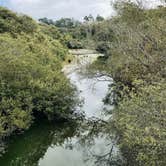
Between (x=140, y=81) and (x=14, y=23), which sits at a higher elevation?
(x=14, y=23)

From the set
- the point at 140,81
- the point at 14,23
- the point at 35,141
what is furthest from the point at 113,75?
the point at 14,23

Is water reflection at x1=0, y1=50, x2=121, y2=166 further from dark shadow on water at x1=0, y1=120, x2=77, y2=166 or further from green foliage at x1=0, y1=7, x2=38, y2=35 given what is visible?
green foliage at x1=0, y1=7, x2=38, y2=35

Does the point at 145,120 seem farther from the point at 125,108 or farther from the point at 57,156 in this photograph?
the point at 57,156

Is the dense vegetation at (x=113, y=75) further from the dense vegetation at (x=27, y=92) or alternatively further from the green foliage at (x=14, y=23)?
the green foliage at (x=14, y=23)

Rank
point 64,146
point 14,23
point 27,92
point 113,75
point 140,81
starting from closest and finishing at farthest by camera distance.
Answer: point 140,81
point 64,146
point 27,92
point 113,75
point 14,23

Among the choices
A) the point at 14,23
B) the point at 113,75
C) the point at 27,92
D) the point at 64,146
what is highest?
the point at 14,23

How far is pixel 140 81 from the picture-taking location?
53.1ft

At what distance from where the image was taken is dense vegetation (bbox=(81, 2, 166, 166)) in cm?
1298

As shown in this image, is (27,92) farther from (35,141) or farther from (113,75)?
(113,75)

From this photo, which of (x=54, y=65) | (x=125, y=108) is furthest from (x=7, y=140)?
(x=54, y=65)

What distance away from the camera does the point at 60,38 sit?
7225 centimetres

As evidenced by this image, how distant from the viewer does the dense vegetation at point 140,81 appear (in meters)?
13.0

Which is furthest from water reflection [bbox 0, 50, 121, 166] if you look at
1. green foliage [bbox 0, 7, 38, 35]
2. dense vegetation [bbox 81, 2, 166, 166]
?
green foliage [bbox 0, 7, 38, 35]

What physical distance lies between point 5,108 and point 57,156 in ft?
14.7
